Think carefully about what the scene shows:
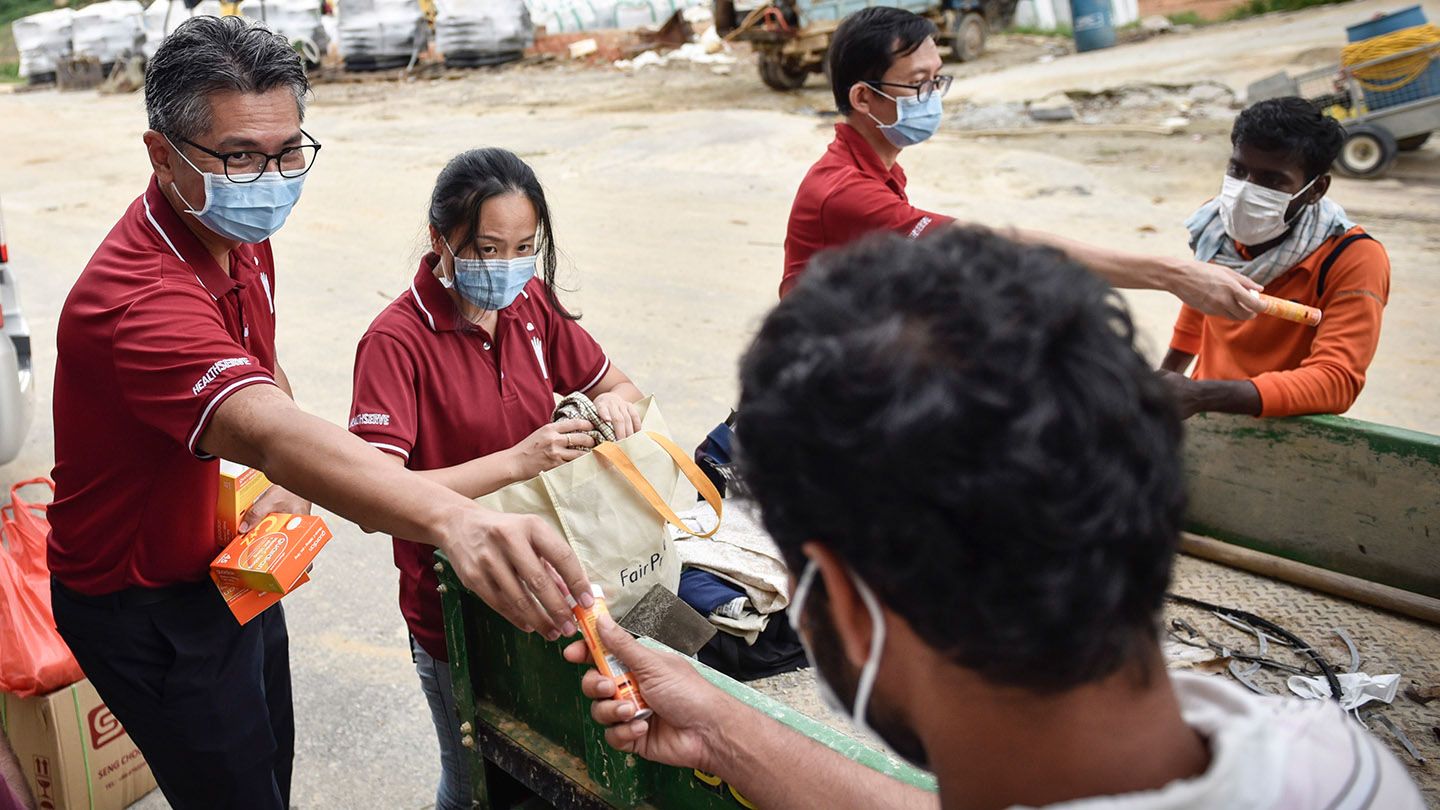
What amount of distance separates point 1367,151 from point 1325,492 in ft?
26.8

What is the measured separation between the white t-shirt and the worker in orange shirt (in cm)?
214

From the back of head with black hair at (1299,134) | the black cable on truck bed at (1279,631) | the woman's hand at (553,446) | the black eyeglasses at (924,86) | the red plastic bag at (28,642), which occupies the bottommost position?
the black cable on truck bed at (1279,631)

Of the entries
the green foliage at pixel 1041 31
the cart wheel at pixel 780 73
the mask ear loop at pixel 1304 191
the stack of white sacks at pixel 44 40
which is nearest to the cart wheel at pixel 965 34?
the green foliage at pixel 1041 31

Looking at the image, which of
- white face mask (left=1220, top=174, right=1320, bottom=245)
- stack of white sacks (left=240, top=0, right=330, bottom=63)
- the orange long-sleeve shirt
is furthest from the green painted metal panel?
stack of white sacks (left=240, top=0, right=330, bottom=63)

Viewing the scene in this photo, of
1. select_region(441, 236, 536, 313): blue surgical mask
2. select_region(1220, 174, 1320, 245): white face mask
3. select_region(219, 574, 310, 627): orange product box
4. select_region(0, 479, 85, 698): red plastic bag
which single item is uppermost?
select_region(441, 236, 536, 313): blue surgical mask

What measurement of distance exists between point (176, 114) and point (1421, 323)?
7.13m

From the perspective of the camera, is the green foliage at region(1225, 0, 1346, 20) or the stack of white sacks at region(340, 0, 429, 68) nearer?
the green foliage at region(1225, 0, 1346, 20)

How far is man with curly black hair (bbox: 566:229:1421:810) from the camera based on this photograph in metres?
0.87

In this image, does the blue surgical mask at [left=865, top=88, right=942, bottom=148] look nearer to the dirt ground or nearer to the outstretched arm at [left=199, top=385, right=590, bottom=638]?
the dirt ground

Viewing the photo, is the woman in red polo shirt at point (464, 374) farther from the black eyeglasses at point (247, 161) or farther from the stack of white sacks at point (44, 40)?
the stack of white sacks at point (44, 40)

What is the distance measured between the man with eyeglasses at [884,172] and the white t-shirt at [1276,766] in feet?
5.92

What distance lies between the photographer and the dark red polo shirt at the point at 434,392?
2.27 m

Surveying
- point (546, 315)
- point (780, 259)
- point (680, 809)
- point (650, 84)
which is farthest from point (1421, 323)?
point (650, 84)

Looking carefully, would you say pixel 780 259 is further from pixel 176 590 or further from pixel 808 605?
pixel 808 605
